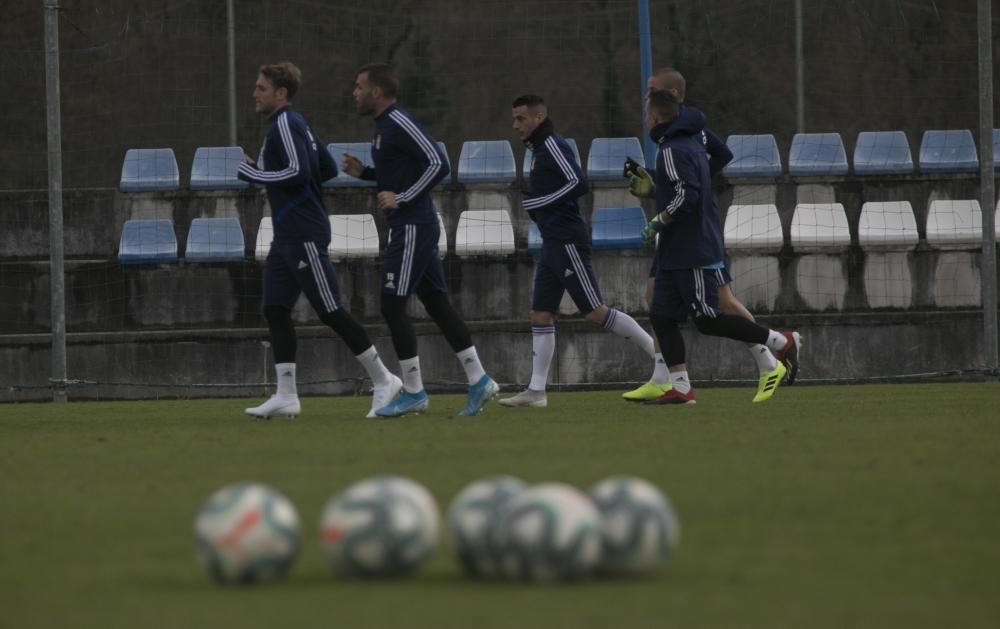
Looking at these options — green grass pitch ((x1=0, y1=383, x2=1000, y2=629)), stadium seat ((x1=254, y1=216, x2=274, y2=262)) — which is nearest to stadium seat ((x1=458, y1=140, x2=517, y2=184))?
stadium seat ((x1=254, y1=216, x2=274, y2=262))

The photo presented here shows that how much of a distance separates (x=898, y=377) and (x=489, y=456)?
30.1 ft

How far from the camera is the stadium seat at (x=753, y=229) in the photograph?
16984 mm

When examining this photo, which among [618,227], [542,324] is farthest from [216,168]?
[542,324]

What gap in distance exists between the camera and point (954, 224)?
17.3 m

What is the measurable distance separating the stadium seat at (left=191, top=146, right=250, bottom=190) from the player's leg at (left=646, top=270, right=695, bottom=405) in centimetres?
721

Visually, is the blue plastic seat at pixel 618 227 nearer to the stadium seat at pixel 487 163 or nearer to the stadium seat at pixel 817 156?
the stadium seat at pixel 487 163

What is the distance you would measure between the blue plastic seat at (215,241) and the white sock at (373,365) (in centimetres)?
638

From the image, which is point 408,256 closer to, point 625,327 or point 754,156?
point 625,327

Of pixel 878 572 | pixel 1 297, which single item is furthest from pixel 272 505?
pixel 1 297

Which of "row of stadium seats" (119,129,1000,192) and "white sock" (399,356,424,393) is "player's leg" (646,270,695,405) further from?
"row of stadium seats" (119,129,1000,192)

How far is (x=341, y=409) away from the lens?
1255 cm

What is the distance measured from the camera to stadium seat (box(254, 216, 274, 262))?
1698cm

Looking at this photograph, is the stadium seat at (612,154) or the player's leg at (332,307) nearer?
the player's leg at (332,307)

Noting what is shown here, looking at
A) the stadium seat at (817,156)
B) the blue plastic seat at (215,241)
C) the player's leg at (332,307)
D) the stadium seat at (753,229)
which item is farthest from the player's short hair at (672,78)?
the blue plastic seat at (215,241)
